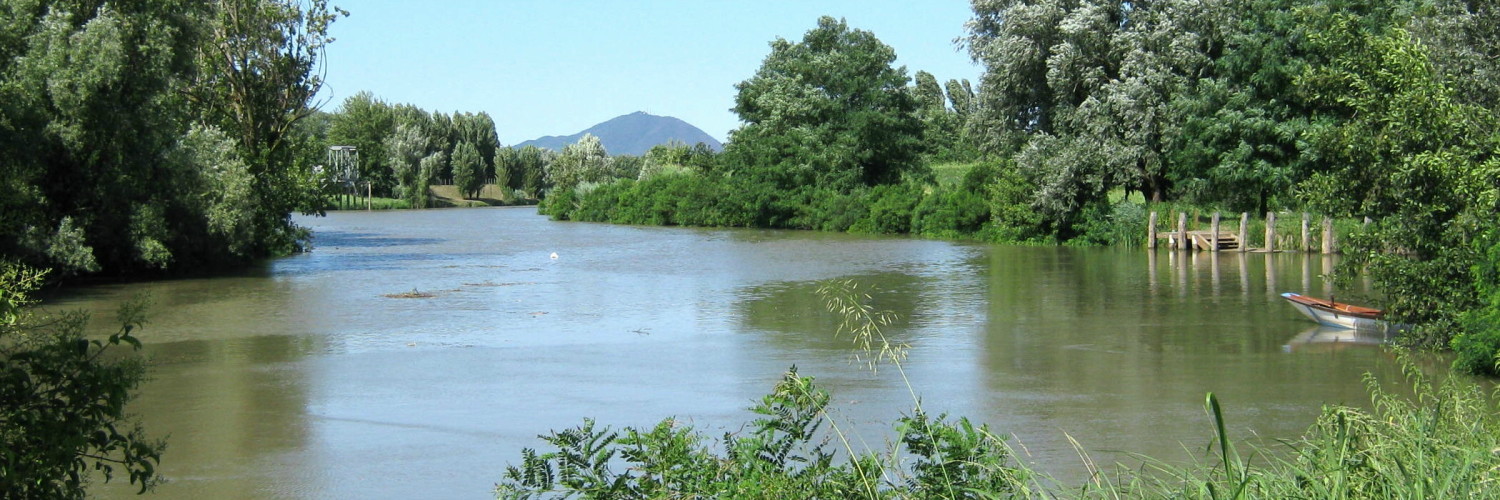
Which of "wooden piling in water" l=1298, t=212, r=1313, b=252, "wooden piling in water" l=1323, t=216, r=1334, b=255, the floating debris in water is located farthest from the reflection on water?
"wooden piling in water" l=1298, t=212, r=1313, b=252

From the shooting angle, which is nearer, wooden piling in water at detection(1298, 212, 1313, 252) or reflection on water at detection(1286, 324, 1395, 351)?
reflection on water at detection(1286, 324, 1395, 351)

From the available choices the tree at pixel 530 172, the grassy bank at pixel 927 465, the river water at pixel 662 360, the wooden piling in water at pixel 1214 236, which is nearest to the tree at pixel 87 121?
the river water at pixel 662 360

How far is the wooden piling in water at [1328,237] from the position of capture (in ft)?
94.3

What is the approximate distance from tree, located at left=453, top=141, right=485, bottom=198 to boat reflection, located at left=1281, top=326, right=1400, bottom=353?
79.2 meters

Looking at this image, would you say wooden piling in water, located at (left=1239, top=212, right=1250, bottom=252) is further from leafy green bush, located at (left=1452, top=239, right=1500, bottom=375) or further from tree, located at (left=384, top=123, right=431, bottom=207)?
tree, located at (left=384, top=123, right=431, bottom=207)

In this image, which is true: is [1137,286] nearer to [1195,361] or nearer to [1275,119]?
[1195,361]

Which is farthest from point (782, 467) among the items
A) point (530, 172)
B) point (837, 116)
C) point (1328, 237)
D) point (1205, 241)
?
point (530, 172)

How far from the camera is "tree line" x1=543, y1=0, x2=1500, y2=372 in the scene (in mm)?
12781

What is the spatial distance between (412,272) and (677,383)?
15827 millimetres

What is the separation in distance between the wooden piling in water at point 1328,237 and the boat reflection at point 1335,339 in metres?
14.8

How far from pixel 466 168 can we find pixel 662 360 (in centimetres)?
7818

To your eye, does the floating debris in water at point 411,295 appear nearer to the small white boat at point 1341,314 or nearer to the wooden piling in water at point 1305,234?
the small white boat at point 1341,314

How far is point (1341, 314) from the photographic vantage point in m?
14.6

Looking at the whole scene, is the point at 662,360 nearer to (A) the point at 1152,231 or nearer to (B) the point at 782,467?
(B) the point at 782,467
